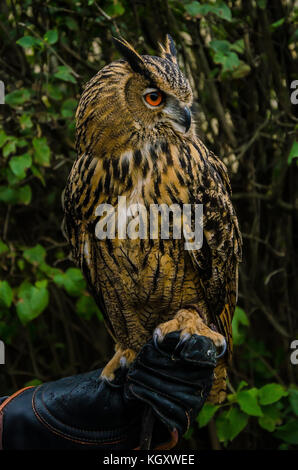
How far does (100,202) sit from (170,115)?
0.30 meters

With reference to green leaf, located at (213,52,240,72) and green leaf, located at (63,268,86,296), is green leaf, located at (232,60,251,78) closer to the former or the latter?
green leaf, located at (213,52,240,72)

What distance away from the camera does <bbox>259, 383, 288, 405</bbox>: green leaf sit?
2135mm

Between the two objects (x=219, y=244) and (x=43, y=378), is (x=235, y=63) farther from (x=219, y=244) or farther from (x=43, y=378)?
(x=43, y=378)

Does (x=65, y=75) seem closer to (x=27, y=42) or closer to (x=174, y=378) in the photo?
(x=27, y=42)

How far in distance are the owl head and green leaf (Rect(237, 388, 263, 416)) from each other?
1.13 meters

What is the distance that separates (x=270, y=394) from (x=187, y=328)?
0.81 metres

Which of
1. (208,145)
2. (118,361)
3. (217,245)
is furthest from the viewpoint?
(208,145)

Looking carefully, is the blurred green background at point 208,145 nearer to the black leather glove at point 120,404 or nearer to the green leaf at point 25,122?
the green leaf at point 25,122

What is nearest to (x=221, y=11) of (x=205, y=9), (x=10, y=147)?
(x=205, y=9)

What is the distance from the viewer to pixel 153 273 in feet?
5.09

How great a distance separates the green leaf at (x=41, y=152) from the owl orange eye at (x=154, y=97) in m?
0.89

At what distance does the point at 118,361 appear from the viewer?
5.91 ft

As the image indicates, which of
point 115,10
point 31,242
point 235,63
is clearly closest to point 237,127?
point 235,63

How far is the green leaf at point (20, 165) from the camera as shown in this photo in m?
2.20
